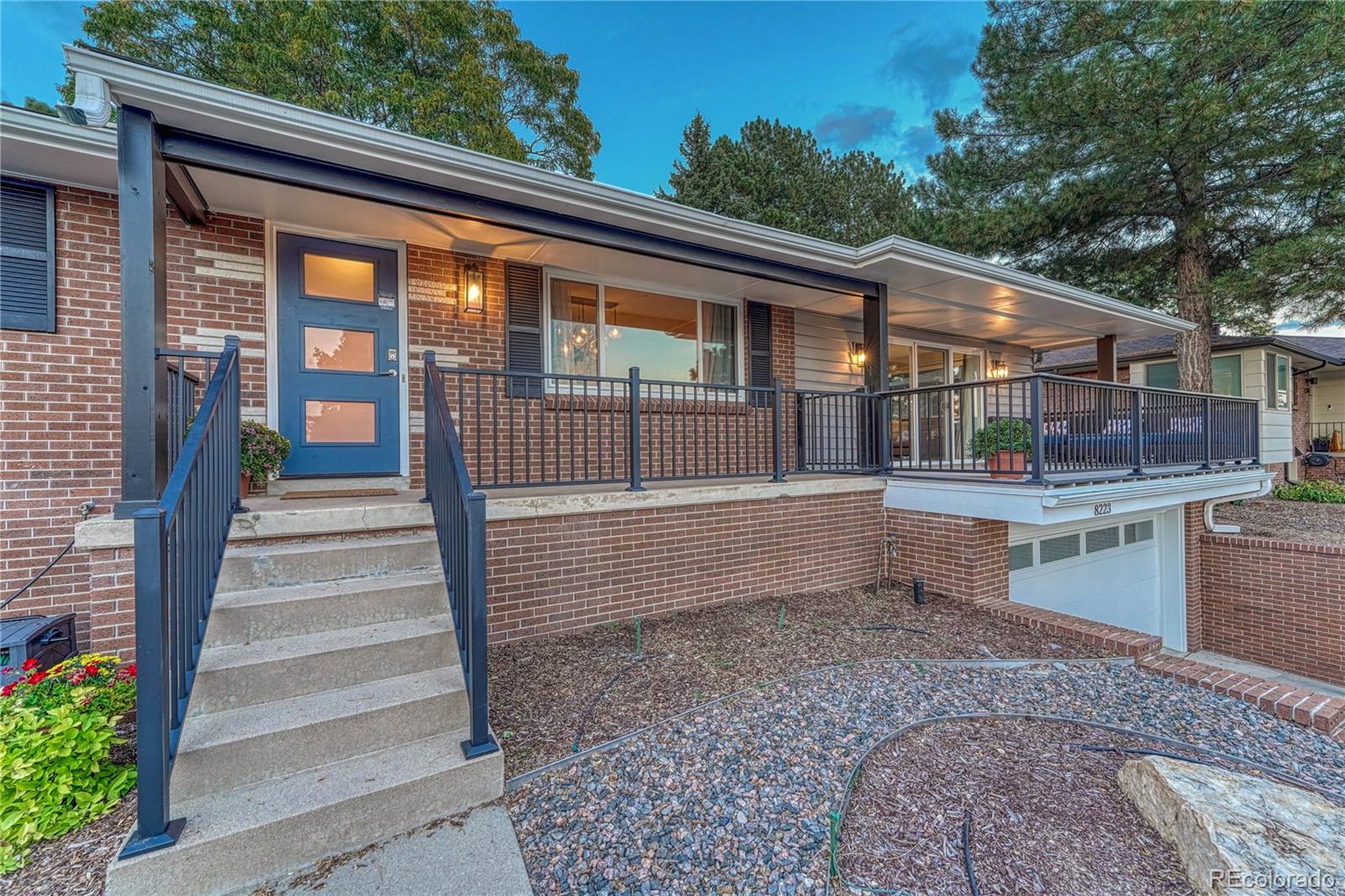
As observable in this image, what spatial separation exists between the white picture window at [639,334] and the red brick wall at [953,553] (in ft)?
8.75

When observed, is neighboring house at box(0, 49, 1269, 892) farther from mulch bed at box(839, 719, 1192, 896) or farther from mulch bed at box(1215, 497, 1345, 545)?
mulch bed at box(839, 719, 1192, 896)

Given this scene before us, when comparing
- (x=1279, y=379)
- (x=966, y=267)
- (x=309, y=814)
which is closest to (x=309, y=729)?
(x=309, y=814)

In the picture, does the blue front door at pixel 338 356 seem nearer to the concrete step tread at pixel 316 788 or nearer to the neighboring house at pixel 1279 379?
the concrete step tread at pixel 316 788

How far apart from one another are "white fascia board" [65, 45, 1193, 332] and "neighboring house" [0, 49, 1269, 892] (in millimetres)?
20

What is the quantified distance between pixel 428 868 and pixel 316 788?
20.9 inches

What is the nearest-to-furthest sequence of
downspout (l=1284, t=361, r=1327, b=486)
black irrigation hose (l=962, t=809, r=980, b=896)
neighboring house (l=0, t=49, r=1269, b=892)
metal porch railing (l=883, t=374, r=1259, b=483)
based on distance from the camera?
1. black irrigation hose (l=962, t=809, r=980, b=896)
2. neighboring house (l=0, t=49, r=1269, b=892)
3. metal porch railing (l=883, t=374, r=1259, b=483)
4. downspout (l=1284, t=361, r=1327, b=486)

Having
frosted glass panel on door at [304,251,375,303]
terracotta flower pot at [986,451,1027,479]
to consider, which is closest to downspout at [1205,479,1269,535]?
terracotta flower pot at [986,451,1027,479]

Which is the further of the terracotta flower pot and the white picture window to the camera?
the white picture window

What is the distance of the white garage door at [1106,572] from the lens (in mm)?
6095

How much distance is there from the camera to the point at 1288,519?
8594mm

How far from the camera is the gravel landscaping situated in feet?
6.28

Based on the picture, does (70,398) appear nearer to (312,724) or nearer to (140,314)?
(140,314)

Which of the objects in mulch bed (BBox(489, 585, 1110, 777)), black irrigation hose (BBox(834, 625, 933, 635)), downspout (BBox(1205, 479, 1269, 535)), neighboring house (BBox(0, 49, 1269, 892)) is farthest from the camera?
downspout (BBox(1205, 479, 1269, 535))

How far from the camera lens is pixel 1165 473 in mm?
6039
